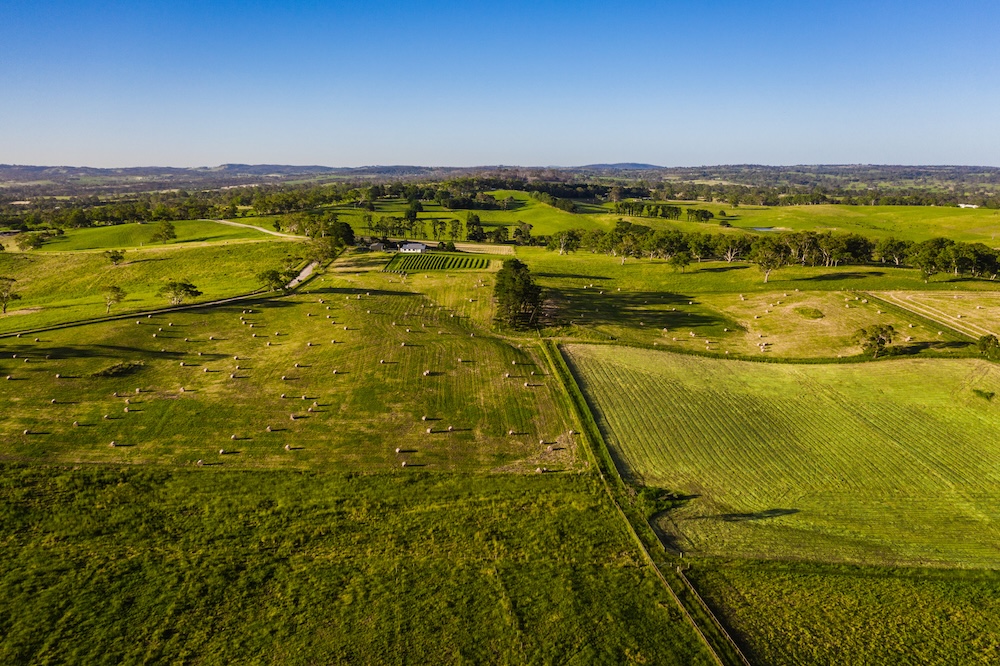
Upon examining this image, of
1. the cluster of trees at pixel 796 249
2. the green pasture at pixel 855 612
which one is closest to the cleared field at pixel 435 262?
the cluster of trees at pixel 796 249

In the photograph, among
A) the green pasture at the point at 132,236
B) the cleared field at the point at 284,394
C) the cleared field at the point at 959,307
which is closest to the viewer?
the cleared field at the point at 284,394

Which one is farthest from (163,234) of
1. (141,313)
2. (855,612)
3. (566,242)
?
(855,612)

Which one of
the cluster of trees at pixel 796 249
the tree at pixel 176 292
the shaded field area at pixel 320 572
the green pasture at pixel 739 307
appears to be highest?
the cluster of trees at pixel 796 249

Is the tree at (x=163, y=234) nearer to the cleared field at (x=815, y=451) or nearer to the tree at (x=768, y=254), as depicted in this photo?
the cleared field at (x=815, y=451)

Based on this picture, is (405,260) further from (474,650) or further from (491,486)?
(474,650)

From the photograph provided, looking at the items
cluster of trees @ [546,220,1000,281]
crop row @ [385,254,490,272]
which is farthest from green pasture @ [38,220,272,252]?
cluster of trees @ [546,220,1000,281]

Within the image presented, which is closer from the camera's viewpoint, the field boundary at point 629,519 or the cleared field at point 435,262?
the field boundary at point 629,519

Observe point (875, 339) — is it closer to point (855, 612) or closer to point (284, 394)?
point (855, 612)
